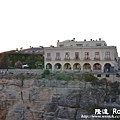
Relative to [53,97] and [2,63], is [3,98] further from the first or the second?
[2,63]

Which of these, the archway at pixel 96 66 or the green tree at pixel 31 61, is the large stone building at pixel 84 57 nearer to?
the archway at pixel 96 66

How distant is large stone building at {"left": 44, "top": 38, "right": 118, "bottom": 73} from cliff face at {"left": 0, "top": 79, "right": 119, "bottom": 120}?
8.63m

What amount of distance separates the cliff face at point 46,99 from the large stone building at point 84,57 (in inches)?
340

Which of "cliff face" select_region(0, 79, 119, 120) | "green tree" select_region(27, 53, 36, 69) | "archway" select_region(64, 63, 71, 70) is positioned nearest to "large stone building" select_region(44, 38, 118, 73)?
"archway" select_region(64, 63, 71, 70)

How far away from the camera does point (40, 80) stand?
119ft

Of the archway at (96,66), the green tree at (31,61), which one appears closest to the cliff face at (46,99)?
the archway at (96,66)

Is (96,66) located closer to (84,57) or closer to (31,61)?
(84,57)

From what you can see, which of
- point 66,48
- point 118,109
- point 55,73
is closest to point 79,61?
point 66,48

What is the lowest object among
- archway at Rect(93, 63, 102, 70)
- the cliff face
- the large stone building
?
the cliff face

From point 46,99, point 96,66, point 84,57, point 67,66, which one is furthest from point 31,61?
point 46,99

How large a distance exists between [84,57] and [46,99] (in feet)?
42.9

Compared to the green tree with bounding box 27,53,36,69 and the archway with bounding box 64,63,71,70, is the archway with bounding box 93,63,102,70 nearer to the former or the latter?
the archway with bounding box 64,63,71,70

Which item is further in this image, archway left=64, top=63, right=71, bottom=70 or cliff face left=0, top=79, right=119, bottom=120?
archway left=64, top=63, right=71, bottom=70

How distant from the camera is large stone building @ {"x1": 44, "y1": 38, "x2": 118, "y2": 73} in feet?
138
